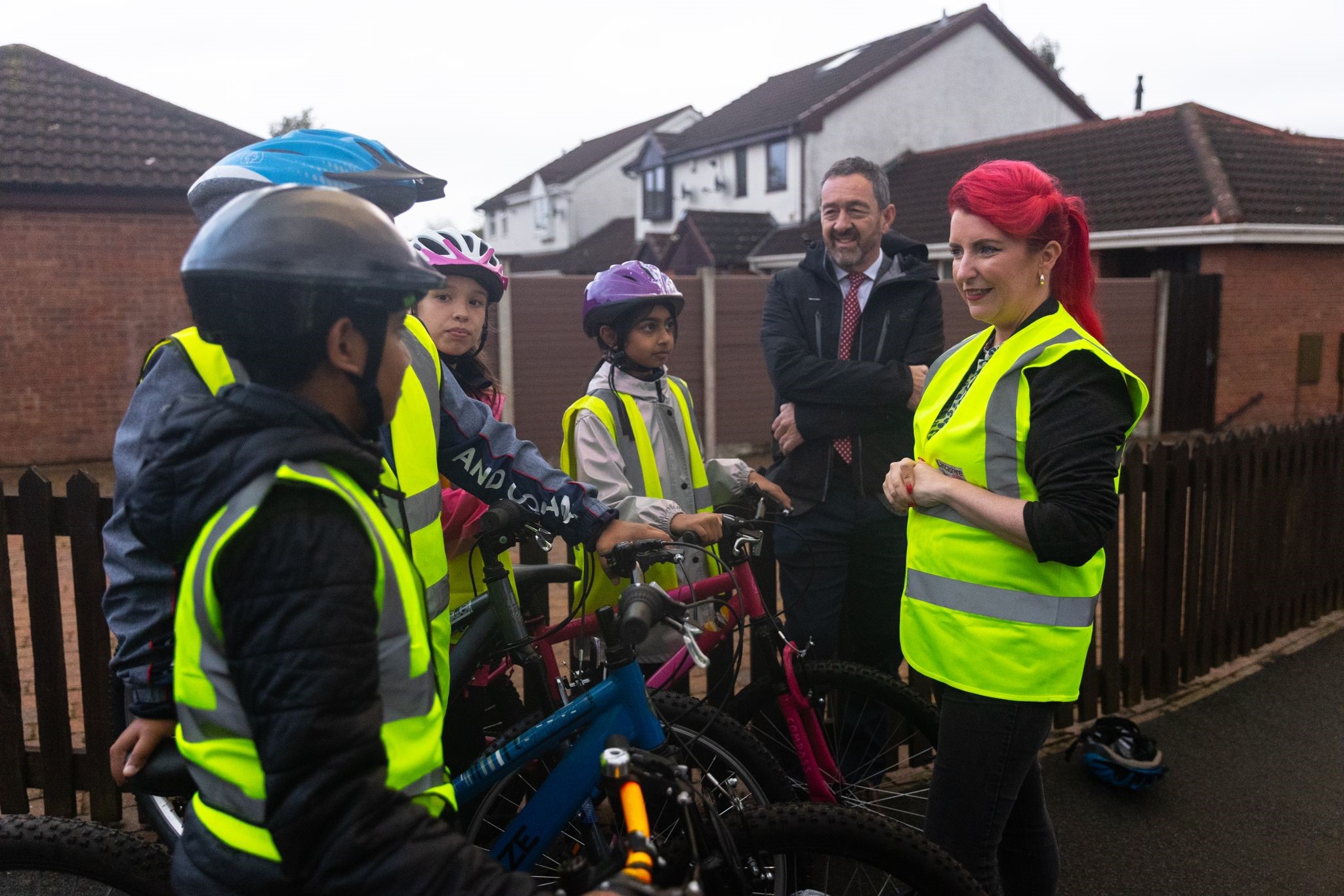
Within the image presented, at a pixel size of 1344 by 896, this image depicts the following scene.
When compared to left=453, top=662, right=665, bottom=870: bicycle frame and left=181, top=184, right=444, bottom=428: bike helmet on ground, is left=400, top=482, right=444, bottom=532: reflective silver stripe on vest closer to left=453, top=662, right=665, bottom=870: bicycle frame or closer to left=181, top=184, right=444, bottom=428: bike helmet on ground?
left=453, top=662, right=665, bottom=870: bicycle frame

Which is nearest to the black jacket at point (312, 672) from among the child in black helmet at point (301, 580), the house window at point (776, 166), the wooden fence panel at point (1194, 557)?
the child in black helmet at point (301, 580)

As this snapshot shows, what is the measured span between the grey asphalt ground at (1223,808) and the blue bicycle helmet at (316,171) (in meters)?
2.99

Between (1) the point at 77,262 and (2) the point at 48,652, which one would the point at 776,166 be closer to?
(1) the point at 77,262

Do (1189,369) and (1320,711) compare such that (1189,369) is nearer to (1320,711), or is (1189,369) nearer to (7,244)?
(1320,711)

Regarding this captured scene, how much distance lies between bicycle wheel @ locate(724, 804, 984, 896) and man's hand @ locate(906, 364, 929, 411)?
1815 millimetres

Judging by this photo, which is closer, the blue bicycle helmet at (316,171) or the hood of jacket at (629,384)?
the blue bicycle helmet at (316,171)

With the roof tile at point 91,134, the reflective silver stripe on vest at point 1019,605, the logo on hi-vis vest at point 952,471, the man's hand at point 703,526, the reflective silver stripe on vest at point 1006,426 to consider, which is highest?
the roof tile at point 91,134

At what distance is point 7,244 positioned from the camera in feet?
42.4

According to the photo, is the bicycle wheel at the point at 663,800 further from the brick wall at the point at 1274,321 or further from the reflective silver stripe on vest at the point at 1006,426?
the brick wall at the point at 1274,321

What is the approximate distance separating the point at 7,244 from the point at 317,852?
14.7 meters

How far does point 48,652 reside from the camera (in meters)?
3.71

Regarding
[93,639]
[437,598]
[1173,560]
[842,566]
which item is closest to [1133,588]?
[1173,560]

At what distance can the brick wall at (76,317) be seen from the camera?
42.7ft

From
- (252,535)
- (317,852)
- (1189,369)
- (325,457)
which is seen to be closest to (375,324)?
(325,457)
